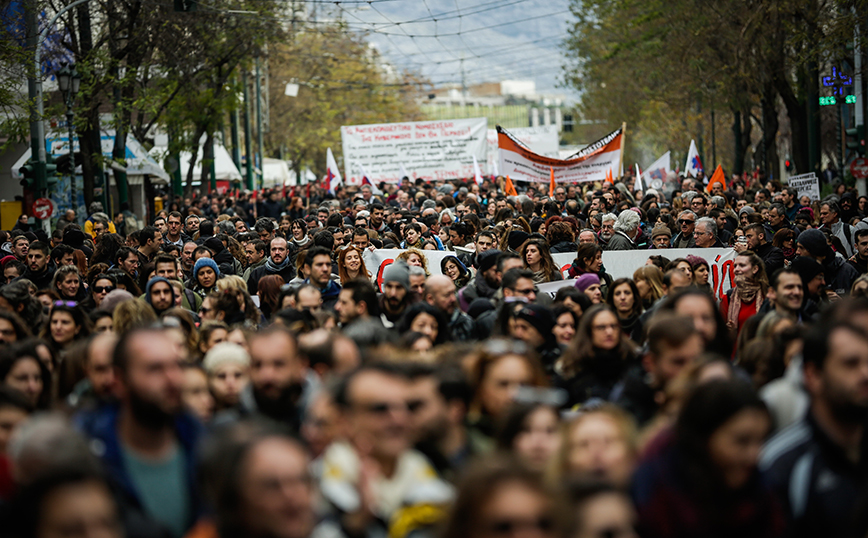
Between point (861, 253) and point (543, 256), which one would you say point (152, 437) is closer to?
point (543, 256)

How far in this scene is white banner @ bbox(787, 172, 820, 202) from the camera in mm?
20984

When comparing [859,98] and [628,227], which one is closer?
[628,227]

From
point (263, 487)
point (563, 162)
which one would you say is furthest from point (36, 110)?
point (263, 487)

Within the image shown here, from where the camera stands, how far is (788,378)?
200 inches

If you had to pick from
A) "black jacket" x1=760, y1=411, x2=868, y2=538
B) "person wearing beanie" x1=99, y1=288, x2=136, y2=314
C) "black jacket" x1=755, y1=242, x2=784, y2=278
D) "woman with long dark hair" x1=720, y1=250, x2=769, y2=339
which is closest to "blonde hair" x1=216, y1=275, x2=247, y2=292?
"person wearing beanie" x1=99, y1=288, x2=136, y2=314

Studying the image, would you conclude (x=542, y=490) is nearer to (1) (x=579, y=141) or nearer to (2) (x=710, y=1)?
(2) (x=710, y=1)

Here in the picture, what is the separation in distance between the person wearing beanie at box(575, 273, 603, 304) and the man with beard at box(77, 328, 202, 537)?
221 inches

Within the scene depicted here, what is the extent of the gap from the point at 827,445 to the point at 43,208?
19.2 m

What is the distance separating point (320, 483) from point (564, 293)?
4.57 meters

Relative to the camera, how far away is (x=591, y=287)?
955cm

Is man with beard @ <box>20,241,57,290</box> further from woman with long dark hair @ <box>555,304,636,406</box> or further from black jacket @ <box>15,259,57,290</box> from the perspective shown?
woman with long dark hair @ <box>555,304,636,406</box>

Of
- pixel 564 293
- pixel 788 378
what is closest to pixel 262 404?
pixel 788 378

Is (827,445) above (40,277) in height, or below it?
below

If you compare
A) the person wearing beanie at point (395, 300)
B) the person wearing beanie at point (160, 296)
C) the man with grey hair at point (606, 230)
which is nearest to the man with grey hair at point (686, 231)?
the man with grey hair at point (606, 230)
